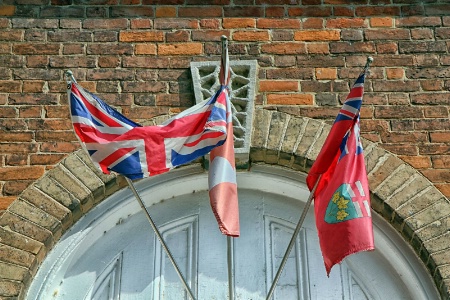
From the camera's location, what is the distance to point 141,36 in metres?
5.56

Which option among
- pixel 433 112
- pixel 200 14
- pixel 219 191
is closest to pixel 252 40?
pixel 200 14

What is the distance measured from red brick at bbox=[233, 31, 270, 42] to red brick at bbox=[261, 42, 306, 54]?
0.19 feet

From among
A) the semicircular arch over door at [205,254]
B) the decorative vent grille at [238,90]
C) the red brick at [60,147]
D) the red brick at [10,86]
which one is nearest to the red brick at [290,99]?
the decorative vent grille at [238,90]

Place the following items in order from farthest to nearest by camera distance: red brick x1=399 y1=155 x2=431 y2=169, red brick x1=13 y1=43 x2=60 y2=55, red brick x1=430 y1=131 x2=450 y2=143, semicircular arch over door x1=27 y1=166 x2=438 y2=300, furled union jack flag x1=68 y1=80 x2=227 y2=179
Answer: red brick x1=13 y1=43 x2=60 y2=55
red brick x1=430 y1=131 x2=450 y2=143
red brick x1=399 y1=155 x2=431 y2=169
semicircular arch over door x1=27 y1=166 x2=438 y2=300
furled union jack flag x1=68 y1=80 x2=227 y2=179

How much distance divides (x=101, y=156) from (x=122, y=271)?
92 centimetres

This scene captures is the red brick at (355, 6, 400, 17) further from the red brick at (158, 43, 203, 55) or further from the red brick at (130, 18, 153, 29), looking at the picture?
the red brick at (130, 18, 153, 29)

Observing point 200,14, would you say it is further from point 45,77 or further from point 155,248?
point 155,248

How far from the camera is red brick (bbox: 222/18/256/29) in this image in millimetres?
5598

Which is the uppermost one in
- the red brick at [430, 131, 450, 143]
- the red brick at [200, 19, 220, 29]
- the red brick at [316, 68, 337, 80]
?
the red brick at [200, 19, 220, 29]

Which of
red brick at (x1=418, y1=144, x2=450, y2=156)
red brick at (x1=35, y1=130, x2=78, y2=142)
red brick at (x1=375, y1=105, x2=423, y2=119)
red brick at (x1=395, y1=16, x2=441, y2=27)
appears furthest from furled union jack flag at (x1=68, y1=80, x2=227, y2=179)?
red brick at (x1=395, y1=16, x2=441, y2=27)

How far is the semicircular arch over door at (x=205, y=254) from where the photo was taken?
16.1 feet

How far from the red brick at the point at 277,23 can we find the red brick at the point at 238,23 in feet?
0.12

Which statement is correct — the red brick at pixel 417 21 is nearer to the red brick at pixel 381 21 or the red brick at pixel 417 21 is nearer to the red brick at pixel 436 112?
the red brick at pixel 381 21

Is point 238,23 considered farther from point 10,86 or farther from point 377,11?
point 10,86
